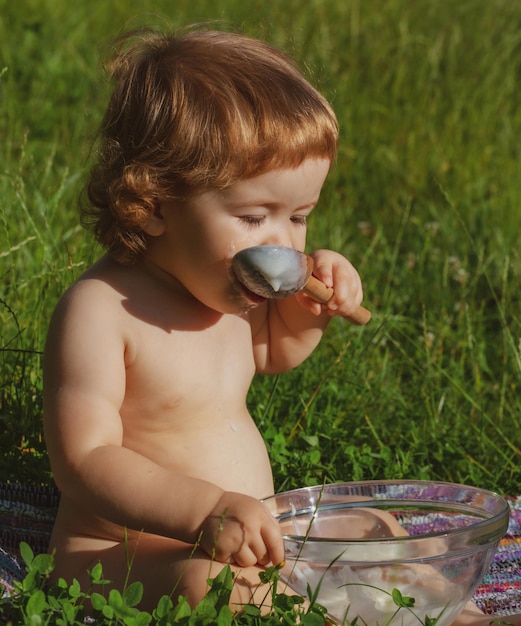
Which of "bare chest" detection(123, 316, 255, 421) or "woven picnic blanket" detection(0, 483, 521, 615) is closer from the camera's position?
"bare chest" detection(123, 316, 255, 421)

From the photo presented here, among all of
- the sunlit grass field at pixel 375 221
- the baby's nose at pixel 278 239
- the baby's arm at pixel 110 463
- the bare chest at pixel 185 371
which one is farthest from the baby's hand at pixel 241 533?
the sunlit grass field at pixel 375 221

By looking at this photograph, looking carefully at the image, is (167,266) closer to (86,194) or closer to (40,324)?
(86,194)

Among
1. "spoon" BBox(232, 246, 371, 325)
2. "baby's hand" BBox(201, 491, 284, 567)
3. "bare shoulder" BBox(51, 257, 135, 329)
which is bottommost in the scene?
"baby's hand" BBox(201, 491, 284, 567)

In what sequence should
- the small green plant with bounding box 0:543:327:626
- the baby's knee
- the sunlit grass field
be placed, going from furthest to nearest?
the sunlit grass field → the baby's knee → the small green plant with bounding box 0:543:327:626

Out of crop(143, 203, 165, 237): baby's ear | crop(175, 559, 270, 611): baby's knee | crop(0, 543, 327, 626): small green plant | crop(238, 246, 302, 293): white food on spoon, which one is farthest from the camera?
crop(143, 203, 165, 237): baby's ear

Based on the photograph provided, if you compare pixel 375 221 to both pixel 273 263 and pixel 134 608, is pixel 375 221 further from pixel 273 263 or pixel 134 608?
pixel 134 608

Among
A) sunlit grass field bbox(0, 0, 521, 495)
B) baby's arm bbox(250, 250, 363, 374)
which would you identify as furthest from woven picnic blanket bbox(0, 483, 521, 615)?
baby's arm bbox(250, 250, 363, 374)

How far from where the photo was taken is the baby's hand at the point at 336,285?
2053 mm

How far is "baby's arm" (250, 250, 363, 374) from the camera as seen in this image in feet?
6.88

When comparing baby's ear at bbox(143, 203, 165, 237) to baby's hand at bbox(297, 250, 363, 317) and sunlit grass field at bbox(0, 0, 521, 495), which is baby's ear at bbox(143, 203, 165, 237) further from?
sunlit grass field at bbox(0, 0, 521, 495)

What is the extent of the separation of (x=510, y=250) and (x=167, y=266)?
183 centimetres

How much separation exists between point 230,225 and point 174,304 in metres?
0.21

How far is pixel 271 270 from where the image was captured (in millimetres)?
1808

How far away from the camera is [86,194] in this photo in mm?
2090
